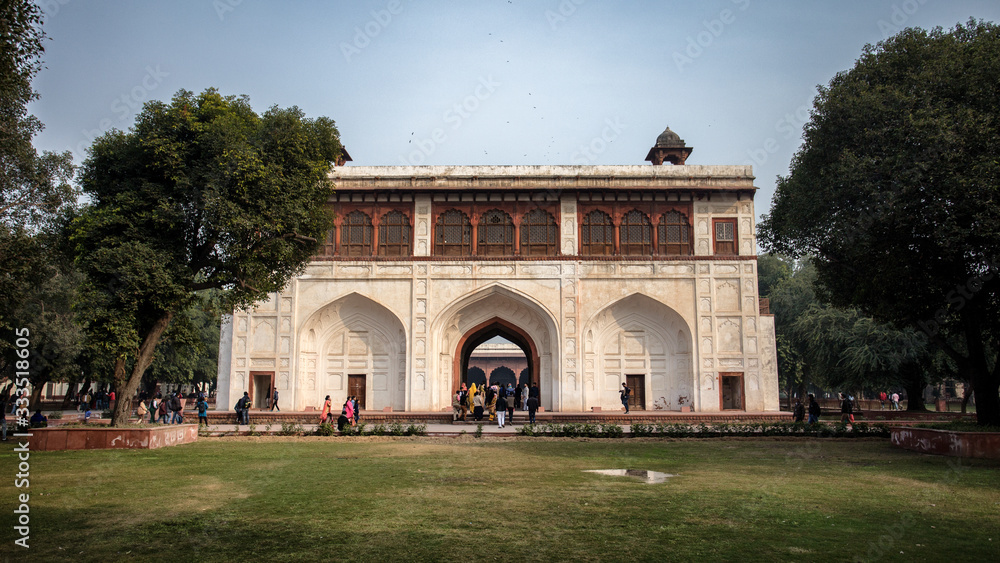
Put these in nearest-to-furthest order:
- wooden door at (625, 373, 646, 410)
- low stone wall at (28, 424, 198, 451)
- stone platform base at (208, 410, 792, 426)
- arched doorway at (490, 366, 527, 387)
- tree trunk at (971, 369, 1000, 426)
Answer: low stone wall at (28, 424, 198, 451) → tree trunk at (971, 369, 1000, 426) → stone platform base at (208, 410, 792, 426) → wooden door at (625, 373, 646, 410) → arched doorway at (490, 366, 527, 387)

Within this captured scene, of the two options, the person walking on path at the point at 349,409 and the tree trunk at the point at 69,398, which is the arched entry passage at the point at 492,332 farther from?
the tree trunk at the point at 69,398

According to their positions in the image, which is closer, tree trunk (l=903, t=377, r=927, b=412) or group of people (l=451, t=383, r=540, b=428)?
group of people (l=451, t=383, r=540, b=428)

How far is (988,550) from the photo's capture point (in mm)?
5805

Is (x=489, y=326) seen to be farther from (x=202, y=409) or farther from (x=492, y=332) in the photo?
(x=202, y=409)

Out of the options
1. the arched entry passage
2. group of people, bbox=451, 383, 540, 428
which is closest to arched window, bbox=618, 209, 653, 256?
the arched entry passage

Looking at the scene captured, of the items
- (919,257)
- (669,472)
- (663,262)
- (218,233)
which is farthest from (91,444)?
(663,262)

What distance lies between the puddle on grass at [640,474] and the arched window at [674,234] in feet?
58.2

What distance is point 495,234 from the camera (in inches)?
1082

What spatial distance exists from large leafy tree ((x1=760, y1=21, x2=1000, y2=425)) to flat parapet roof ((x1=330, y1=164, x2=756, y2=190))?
36.8ft

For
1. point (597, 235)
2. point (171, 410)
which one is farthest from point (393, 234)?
point (171, 410)

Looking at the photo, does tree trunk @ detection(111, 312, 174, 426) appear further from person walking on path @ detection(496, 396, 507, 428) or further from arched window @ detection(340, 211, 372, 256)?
arched window @ detection(340, 211, 372, 256)

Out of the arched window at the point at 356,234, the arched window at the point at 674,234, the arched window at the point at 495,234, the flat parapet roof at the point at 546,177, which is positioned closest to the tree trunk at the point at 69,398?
the arched window at the point at 356,234

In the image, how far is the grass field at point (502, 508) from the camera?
5.72 meters

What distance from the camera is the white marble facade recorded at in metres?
26.6
